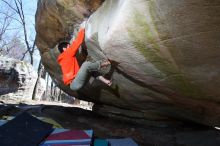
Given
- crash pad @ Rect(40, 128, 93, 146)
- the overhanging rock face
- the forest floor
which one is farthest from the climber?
the forest floor

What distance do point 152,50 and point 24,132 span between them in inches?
127

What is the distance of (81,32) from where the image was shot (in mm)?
7453

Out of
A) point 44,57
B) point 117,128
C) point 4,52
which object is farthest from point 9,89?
point 4,52

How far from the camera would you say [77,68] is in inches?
287

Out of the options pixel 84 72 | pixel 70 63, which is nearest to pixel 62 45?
pixel 70 63

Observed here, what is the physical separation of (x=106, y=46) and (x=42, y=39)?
13.4 ft

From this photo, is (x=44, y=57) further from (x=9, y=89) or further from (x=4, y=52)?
(x=4, y=52)

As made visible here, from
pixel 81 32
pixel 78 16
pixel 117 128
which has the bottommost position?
pixel 117 128

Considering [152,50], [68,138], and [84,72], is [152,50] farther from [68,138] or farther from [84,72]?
[68,138]

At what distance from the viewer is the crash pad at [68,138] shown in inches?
243

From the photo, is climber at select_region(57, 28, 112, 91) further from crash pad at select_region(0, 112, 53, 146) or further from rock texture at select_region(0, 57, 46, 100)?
rock texture at select_region(0, 57, 46, 100)

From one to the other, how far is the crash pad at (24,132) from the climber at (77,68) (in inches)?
44.2

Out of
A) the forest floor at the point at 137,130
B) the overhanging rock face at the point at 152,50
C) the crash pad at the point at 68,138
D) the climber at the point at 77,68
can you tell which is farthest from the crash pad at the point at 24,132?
the overhanging rock face at the point at 152,50

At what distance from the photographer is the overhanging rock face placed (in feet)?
15.5
